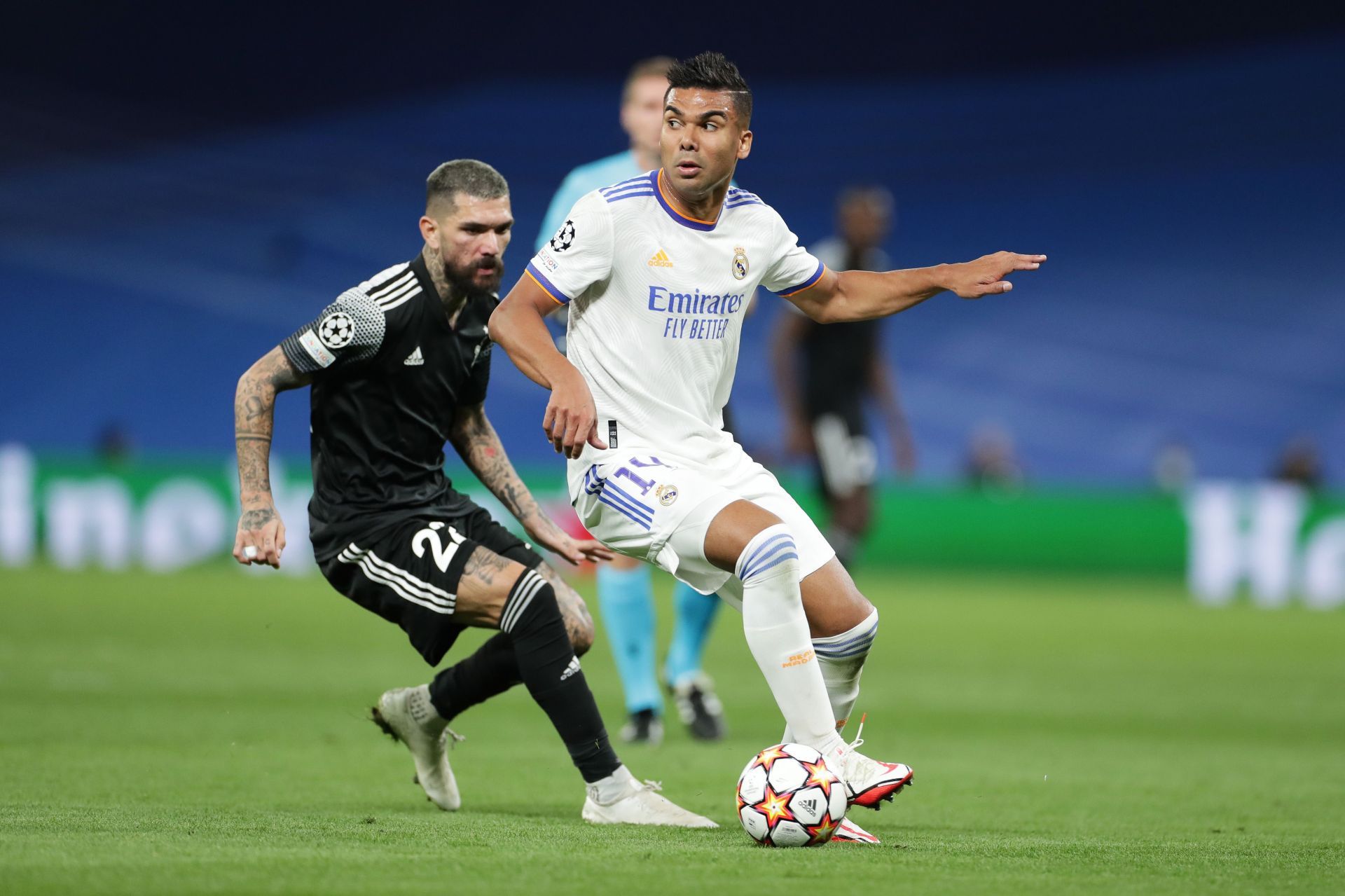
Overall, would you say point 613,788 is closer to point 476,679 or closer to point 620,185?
point 476,679

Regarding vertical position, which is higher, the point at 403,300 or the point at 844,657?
the point at 403,300

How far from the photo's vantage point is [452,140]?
30.6 metres

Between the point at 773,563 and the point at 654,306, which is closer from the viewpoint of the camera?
the point at 773,563

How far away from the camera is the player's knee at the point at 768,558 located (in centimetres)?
447

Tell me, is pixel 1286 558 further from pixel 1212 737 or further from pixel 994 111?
pixel 994 111

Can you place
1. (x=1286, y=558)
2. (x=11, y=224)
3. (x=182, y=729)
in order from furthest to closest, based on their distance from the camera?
(x=11, y=224)
(x=1286, y=558)
(x=182, y=729)

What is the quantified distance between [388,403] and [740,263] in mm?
1236

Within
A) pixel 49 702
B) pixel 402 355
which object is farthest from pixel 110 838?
pixel 49 702

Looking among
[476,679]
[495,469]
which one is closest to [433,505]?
[495,469]

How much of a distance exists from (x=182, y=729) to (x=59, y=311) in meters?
23.1

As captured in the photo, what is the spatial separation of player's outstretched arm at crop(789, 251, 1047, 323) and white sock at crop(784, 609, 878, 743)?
99 cm

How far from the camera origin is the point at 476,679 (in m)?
5.23

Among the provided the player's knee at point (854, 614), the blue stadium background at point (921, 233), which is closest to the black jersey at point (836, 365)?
the player's knee at point (854, 614)

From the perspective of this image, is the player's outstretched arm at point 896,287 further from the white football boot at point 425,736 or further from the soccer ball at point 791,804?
the white football boot at point 425,736
